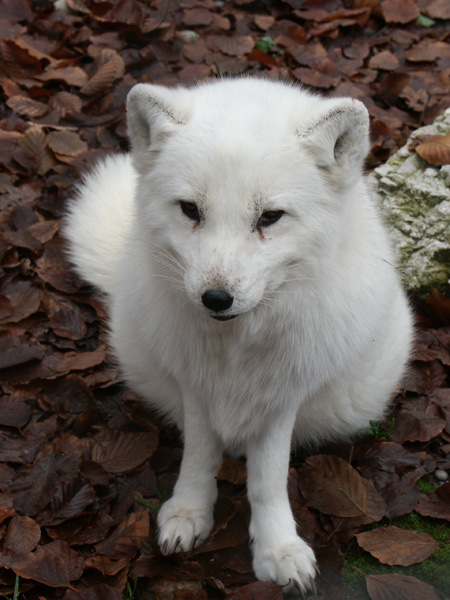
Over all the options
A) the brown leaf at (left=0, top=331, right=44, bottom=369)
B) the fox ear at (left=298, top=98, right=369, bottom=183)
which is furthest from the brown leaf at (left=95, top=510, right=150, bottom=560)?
the fox ear at (left=298, top=98, right=369, bottom=183)

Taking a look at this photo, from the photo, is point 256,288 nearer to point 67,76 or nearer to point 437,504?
point 437,504

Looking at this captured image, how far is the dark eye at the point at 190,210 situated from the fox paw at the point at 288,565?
1201 mm

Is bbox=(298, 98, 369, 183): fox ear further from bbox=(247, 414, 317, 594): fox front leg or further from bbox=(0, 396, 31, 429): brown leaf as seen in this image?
bbox=(0, 396, 31, 429): brown leaf

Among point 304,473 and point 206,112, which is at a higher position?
point 206,112

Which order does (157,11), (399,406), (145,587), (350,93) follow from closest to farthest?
(145,587), (399,406), (350,93), (157,11)

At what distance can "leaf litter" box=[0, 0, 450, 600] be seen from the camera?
8.22 feet

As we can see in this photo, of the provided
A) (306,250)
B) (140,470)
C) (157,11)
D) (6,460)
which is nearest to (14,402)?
(6,460)

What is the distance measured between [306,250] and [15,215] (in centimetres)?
206

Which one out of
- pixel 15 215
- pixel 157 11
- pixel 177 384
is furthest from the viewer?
pixel 157 11

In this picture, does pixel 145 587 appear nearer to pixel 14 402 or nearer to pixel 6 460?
pixel 6 460

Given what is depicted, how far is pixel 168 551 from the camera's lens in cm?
256

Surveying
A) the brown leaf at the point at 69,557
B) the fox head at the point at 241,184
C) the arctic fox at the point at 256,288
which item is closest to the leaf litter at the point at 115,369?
the brown leaf at the point at 69,557

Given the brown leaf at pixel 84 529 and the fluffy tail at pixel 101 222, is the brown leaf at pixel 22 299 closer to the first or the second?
the fluffy tail at pixel 101 222

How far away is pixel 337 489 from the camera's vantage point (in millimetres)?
2736
